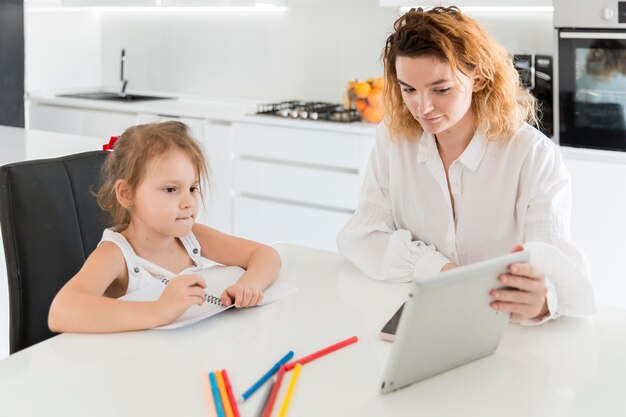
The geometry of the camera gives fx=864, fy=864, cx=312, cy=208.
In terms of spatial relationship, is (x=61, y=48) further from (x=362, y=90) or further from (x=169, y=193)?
(x=169, y=193)

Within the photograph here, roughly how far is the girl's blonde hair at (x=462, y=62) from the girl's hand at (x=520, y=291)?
22.1 inches

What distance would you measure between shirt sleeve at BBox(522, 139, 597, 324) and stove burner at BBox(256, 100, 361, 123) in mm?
2219

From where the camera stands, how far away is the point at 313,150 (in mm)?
4074

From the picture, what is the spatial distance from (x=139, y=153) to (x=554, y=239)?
2.76 ft

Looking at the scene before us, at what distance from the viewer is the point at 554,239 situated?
5.62ft

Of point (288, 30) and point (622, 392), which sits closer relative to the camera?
point (622, 392)

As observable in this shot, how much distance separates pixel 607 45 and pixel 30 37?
10.9 feet

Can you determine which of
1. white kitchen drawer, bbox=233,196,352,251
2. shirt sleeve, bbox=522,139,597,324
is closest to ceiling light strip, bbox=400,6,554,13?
white kitchen drawer, bbox=233,196,352,251

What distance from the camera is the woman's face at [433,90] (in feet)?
5.91

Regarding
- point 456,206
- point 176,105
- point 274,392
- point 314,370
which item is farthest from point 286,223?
point 274,392

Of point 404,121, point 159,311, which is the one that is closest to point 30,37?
point 404,121

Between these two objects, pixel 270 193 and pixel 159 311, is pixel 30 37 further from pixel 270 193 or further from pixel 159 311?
pixel 159 311

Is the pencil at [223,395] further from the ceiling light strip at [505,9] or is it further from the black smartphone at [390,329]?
the ceiling light strip at [505,9]

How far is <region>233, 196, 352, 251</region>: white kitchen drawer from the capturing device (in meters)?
4.07
